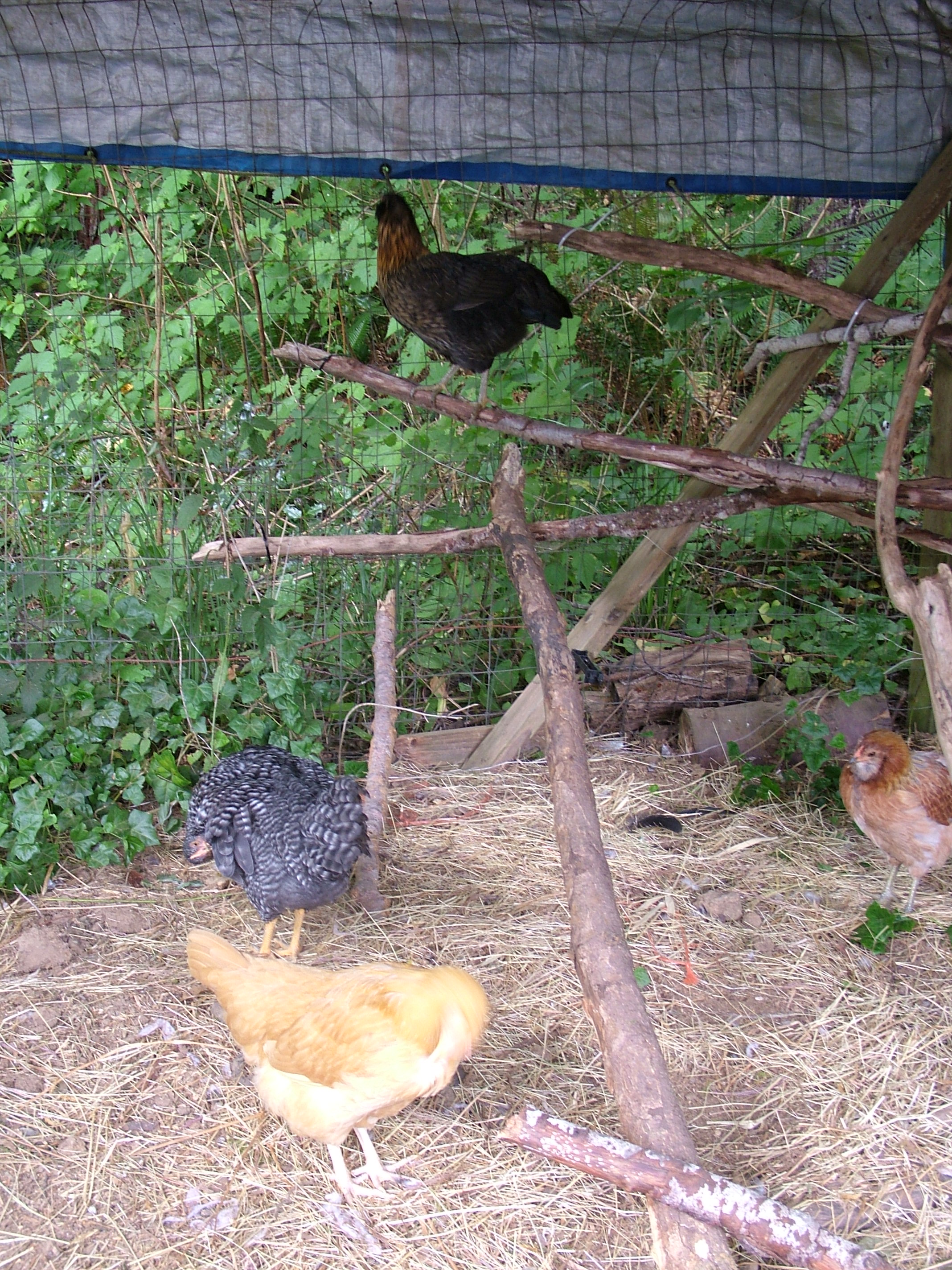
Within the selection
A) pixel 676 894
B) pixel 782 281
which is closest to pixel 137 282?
pixel 782 281

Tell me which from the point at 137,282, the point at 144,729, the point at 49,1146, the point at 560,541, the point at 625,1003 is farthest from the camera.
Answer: the point at 137,282

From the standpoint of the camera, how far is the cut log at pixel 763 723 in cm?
405

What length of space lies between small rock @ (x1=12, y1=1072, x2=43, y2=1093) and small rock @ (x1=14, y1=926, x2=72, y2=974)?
45 cm

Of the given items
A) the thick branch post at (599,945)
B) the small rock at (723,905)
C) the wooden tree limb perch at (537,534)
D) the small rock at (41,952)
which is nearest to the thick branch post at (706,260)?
the wooden tree limb perch at (537,534)

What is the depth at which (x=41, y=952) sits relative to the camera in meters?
2.92

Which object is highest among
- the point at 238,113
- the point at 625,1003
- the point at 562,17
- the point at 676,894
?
the point at 562,17

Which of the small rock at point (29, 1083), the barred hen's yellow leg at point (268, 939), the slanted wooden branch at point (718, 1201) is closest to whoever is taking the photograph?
the slanted wooden branch at point (718, 1201)

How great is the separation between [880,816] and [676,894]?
0.69 metres

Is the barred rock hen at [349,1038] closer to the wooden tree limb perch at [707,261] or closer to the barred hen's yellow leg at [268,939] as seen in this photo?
the barred hen's yellow leg at [268,939]

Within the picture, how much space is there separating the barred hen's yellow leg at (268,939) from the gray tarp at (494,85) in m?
2.42

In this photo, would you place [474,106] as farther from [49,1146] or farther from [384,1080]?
[49,1146]

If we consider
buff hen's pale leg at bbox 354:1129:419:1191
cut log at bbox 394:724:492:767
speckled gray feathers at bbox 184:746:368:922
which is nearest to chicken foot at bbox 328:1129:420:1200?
buff hen's pale leg at bbox 354:1129:419:1191

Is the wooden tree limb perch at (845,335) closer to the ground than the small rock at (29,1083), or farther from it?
farther from it

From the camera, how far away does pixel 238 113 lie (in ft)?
10.1
